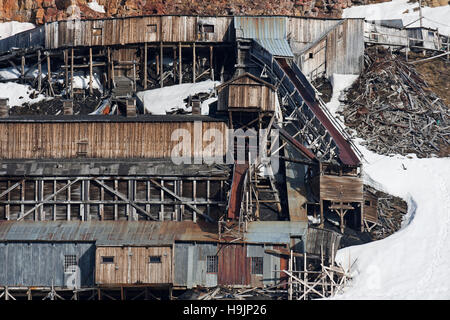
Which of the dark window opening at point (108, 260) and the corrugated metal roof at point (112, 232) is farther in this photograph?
the corrugated metal roof at point (112, 232)

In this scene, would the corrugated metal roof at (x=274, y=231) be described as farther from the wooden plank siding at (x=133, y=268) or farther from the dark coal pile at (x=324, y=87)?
the dark coal pile at (x=324, y=87)

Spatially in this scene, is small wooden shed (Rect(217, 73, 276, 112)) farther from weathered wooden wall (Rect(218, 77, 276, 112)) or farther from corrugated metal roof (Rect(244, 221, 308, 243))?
corrugated metal roof (Rect(244, 221, 308, 243))

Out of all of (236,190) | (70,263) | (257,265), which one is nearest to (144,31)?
(236,190)

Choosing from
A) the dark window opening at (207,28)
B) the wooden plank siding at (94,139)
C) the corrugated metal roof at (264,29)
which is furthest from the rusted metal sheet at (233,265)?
the dark window opening at (207,28)

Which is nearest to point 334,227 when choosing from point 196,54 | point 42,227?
point 42,227

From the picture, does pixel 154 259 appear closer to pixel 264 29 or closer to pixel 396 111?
pixel 396 111

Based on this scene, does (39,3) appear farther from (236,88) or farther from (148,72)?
(236,88)

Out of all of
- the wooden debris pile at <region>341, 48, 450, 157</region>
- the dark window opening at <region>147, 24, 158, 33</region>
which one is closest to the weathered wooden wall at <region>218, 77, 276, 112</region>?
the wooden debris pile at <region>341, 48, 450, 157</region>
